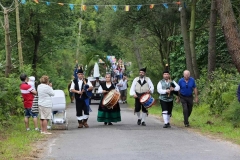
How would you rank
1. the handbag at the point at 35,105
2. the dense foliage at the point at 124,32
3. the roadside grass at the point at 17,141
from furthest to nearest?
the dense foliage at the point at 124,32, the handbag at the point at 35,105, the roadside grass at the point at 17,141

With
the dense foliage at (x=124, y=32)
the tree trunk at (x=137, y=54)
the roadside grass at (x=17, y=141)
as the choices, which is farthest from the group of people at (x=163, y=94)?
the tree trunk at (x=137, y=54)

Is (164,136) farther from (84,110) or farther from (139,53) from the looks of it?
(139,53)

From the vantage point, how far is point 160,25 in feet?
125

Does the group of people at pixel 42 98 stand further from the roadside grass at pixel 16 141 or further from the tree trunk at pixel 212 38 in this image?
the tree trunk at pixel 212 38

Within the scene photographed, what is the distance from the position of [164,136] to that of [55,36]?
2118 centimetres

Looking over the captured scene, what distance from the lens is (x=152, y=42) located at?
4569cm

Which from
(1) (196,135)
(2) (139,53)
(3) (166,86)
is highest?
(2) (139,53)

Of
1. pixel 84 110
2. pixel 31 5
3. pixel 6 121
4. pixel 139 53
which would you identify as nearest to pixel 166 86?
pixel 84 110

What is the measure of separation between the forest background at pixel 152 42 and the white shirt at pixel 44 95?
1666 mm

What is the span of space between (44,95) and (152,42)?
30.3 metres

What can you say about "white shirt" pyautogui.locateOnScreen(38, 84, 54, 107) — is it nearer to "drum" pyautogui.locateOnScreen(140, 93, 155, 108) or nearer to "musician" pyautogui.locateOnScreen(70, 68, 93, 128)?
"musician" pyautogui.locateOnScreen(70, 68, 93, 128)

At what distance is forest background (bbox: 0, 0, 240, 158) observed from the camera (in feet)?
65.5

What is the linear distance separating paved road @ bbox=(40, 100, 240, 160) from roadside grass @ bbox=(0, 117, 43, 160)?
0.52 m

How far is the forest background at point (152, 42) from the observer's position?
786 inches
